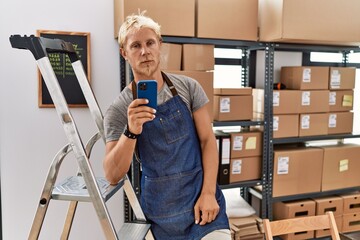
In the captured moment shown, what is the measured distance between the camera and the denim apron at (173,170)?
133 cm

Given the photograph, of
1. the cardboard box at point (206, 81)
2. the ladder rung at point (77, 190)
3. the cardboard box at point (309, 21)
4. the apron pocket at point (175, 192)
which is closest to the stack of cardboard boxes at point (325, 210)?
the cardboard box at point (206, 81)

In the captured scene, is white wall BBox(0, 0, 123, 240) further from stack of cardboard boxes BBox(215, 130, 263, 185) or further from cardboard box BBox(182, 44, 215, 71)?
stack of cardboard boxes BBox(215, 130, 263, 185)

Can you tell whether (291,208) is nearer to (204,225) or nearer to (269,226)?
(269,226)

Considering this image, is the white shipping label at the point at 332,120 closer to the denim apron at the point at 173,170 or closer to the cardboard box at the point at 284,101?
the cardboard box at the point at 284,101

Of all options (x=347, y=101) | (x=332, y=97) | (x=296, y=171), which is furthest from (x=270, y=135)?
(x=347, y=101)

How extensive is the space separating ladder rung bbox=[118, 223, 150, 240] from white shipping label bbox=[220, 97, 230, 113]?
1.09 metres

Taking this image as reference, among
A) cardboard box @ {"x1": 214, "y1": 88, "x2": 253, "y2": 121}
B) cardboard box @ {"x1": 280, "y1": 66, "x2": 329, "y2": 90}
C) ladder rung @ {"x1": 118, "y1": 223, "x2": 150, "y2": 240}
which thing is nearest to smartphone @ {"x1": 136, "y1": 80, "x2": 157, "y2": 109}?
ladder rung @ {"x1": 118, "y1": 223, "x2": 150, "y2": 240}

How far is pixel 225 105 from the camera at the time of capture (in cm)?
221

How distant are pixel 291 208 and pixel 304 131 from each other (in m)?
0.60

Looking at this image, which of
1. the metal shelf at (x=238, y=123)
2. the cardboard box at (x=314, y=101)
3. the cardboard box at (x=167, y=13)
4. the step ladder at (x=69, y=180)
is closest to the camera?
the step ladder at (x=69, y=180)

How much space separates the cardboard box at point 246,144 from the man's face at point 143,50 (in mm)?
1162

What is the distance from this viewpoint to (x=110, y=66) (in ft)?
→ 7.16

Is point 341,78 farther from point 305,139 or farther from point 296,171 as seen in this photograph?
point 296,171

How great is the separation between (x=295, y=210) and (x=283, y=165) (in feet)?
1.21
